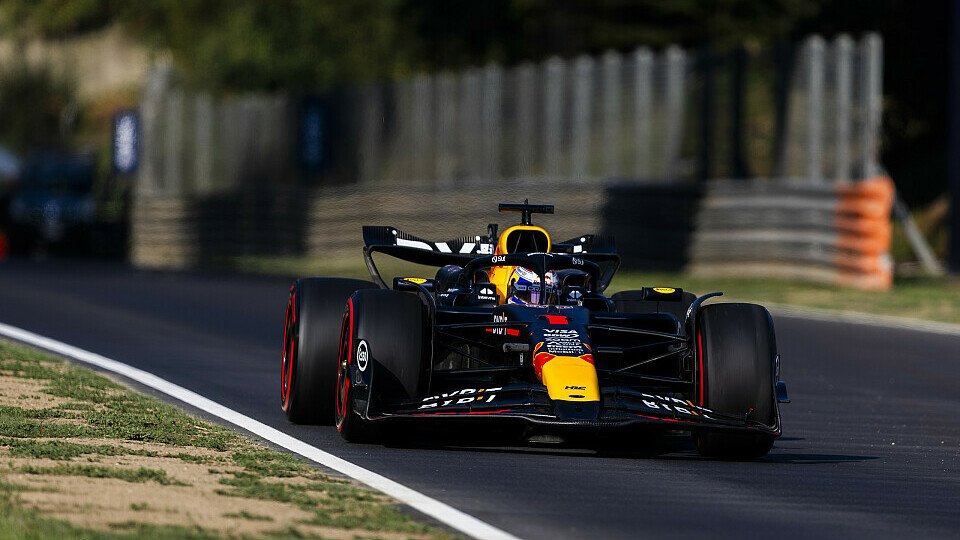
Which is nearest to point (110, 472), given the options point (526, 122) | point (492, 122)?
point (526, 122)

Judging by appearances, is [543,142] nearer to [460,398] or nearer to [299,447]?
[299,447]

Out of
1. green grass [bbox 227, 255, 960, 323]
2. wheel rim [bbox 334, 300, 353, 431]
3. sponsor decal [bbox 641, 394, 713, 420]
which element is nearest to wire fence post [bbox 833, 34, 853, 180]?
green grass [bbox 227, 255, 960, 323]

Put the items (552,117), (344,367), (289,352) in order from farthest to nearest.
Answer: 1. (552,117)
2. (289,352)
3. (344,367)

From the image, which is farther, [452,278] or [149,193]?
[149,193]

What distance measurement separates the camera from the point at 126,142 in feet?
133

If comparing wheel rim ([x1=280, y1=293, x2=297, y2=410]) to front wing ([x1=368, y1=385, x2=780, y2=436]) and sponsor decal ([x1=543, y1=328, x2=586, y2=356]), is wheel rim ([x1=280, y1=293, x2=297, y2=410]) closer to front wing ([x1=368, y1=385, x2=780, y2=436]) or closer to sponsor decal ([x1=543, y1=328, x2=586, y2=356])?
front wing ([x1=368, y1=385, x2=780, y2=436])

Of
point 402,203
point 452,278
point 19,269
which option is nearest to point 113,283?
point 19,269

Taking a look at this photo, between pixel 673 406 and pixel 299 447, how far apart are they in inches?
71.5

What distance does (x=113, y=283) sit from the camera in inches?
1033

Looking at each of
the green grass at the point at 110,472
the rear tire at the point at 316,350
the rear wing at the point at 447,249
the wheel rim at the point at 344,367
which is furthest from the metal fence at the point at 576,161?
the green grass at the point at 110,472

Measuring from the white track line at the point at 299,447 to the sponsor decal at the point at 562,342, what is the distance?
1155 mm

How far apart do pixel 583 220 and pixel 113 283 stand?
6.55 meters

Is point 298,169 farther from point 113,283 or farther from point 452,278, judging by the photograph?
point 452,278

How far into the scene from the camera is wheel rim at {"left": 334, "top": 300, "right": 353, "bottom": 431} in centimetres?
1068
